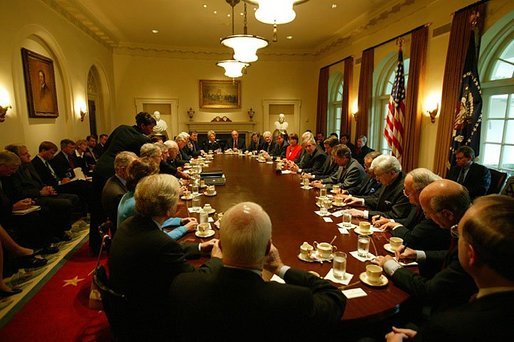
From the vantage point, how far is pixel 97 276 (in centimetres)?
154

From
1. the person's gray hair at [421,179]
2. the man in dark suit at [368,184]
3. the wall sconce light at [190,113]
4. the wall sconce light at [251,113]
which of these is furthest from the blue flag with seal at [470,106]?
the wall sconce light at [190,113]

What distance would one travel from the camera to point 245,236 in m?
1.15

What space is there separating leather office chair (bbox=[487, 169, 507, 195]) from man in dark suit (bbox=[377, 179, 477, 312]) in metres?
3.18

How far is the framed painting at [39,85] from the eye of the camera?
197 inches

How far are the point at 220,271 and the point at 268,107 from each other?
10.5 metres

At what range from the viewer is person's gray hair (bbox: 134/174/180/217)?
1.67 m

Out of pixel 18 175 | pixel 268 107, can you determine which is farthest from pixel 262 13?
pixel 268 107

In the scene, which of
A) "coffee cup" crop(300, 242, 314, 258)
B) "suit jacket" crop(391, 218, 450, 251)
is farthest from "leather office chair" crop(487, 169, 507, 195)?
"coffee cup" crop(300, 242, 314, 258)

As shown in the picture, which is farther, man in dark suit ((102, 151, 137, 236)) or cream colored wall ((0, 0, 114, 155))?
cream colored wall ((0, 0, 114, 155))

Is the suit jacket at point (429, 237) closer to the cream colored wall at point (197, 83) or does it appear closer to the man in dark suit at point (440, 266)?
the man in dark suit at point (440, 266)

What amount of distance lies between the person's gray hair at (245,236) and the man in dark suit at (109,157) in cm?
299

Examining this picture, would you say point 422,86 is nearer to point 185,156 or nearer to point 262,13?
point 262,13

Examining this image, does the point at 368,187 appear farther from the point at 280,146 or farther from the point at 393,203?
the point at 280,146

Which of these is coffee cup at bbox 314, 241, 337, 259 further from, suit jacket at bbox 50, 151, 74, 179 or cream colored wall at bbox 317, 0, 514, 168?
suit jacket at bbox 50, 151, 74, 179
